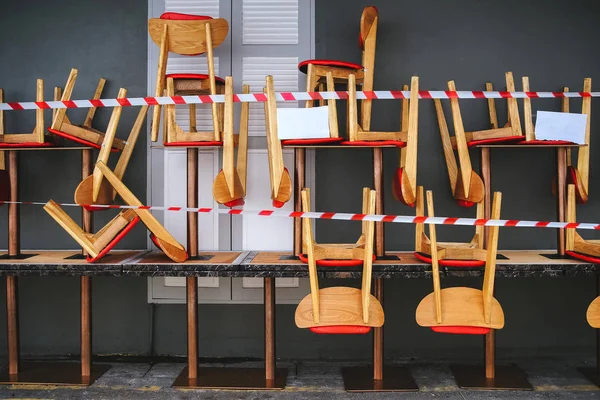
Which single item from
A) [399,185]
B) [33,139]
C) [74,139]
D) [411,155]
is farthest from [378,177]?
[33,139]

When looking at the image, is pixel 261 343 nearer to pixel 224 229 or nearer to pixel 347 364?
pixel 347 364

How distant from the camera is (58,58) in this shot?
3674mm

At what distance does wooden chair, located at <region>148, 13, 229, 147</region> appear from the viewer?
9.92 ft

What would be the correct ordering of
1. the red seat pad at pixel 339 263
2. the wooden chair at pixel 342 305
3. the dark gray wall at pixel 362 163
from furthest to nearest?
1. the dark gray wall at pixel 362 163
2. the red seat pad at pixel 339 263
3. the wooden chair at pixel 342 305

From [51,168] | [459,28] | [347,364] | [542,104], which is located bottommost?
[347,364]

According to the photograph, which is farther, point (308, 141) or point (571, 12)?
point (571, 12)

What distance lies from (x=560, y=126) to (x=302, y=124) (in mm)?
1692

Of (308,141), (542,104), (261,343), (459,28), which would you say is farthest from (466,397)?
(459,28)

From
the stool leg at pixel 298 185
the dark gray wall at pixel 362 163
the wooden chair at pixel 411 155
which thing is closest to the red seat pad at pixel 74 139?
the dark gray wall at pixel 362 163

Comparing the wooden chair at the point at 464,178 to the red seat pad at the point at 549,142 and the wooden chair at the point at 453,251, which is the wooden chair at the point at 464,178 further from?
the red seat pad at the point at 549,142

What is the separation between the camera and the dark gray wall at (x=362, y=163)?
11.8 ft

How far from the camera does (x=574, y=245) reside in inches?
124

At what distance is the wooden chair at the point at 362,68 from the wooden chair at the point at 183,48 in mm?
602

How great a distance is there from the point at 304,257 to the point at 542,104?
87.5 inches
